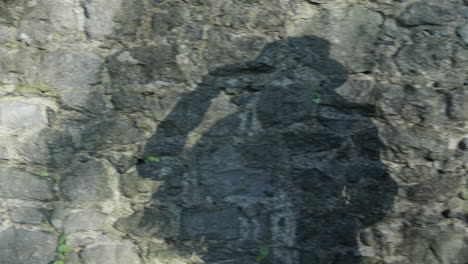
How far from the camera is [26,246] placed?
239 centimetres

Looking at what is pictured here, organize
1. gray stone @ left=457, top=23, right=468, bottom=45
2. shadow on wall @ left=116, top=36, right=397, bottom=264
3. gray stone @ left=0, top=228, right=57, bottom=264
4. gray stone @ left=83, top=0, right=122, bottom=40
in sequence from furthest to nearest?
gray stone @ left=0, top=228, right=57, bottom=264
gray stone @ left=83, top=0, right=122, bottom=40
shadow on wall @ left=116, top=36, right=397, bottom=264
gray stone @ left=457, top=23, right=468, bottom=45

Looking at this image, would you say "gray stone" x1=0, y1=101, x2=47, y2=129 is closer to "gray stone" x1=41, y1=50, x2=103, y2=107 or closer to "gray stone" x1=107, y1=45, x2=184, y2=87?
"gray stone" x1=41, y1=50, x2=103, y2=107

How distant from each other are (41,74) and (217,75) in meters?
0.80

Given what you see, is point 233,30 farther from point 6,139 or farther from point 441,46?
point 6,139

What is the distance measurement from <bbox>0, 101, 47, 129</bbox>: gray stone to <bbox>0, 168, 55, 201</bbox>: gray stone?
23 centimetres

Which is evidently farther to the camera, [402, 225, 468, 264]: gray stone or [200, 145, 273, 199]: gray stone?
[200, 145, 273, 199]: gray stone

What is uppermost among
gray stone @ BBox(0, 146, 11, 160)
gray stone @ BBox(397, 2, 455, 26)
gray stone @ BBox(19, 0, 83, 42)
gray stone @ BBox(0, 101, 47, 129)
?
gray stone @ BBox(397, 2, 455, 26)

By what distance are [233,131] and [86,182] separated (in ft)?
2.32

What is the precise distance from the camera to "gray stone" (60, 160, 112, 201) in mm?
2318

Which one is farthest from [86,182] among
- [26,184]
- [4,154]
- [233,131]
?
[233,131]

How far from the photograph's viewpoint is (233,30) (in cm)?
219

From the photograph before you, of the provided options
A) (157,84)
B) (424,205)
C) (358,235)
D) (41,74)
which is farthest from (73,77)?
(424,205)

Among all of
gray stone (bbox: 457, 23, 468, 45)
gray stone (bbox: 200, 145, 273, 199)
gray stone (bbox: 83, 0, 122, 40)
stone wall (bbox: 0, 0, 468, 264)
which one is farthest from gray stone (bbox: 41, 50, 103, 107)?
gray stone (bbox: 457, 23, 468, 45)

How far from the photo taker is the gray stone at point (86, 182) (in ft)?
7.61
